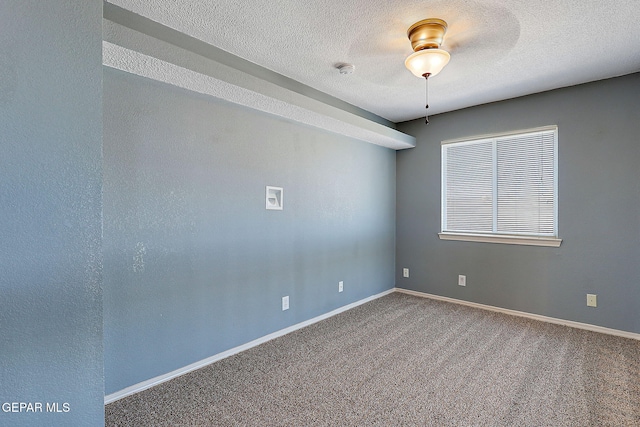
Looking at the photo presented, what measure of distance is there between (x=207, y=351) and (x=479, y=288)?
325cm

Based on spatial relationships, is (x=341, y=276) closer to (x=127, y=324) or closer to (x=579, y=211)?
(x=127, y=324)

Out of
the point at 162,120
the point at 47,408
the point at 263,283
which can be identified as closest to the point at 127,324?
the point at 47,408

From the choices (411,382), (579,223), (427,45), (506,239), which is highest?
(427,45)

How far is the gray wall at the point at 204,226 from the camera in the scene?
207 cm

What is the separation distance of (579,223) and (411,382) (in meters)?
2.54

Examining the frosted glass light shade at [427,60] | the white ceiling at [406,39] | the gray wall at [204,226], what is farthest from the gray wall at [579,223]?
the frosted glass light shade at [427,60]

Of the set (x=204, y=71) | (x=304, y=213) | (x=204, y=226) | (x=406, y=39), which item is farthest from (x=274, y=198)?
Answer: (x=406, y=39)

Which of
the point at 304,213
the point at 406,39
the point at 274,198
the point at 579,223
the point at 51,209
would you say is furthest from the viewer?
the point at 304,213

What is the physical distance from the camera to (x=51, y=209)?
1.19 meters

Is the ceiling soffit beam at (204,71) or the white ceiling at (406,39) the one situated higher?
the white ceiling at (406,39)

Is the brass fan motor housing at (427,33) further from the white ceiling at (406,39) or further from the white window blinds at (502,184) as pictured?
the white window blinds at (502,184)

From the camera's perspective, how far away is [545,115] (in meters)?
3.41

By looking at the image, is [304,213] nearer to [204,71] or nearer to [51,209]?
[204,71]

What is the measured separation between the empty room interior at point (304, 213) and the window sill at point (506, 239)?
24 mm
